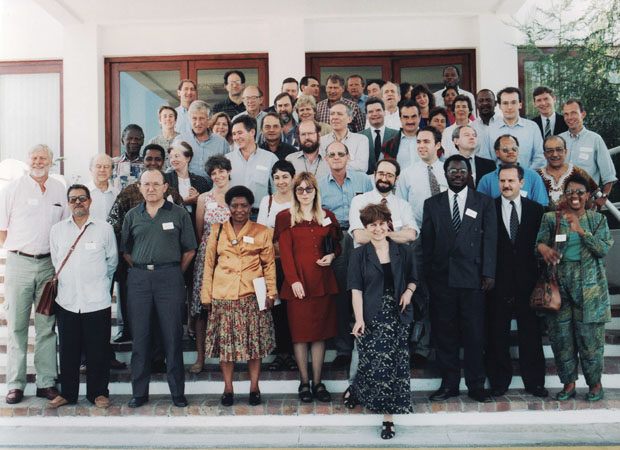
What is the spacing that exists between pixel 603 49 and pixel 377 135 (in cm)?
336

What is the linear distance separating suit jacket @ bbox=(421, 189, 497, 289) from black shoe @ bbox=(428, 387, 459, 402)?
92 centimetres

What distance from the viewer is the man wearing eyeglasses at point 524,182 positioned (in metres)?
4.91

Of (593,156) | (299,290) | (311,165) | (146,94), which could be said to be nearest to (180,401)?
(299,290)

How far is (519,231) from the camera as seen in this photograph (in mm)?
4500

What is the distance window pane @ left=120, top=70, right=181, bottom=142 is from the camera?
31.0 ft

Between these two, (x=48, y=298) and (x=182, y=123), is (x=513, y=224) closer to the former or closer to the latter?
(x=48, y=298)

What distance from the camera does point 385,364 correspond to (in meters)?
3.99

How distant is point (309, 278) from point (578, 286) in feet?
7.43

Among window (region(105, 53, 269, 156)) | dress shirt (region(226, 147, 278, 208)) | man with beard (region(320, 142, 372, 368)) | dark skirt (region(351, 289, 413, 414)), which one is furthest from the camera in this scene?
window (region(105, 53, 269, 156))

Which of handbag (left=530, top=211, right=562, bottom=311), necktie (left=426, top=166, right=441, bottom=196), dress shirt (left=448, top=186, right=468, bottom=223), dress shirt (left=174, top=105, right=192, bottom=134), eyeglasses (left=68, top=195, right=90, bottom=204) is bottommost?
handbag (left=530, top=211, right=562, bottom=311)

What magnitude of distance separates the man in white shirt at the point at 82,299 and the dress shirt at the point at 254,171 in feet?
4.86

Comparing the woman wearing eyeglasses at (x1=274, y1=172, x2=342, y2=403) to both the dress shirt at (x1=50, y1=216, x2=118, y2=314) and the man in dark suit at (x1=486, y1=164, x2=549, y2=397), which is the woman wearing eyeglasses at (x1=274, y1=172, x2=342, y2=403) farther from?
the dress shirt at (x1=50, y1=216, x2=118, y2=314)

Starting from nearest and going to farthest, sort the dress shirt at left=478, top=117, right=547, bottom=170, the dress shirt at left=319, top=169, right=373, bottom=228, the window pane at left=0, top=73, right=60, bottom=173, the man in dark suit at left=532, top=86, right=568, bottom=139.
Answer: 1. the dress shirt at left=319, top=169, right=373, bottom=228
2. the dress shirt at left=478, top=117, right=547, bottom=170
3. the man in dark suit at left=532, top=86, right=568, bottom=139
4. the window pane at left=0, top=73, right=60, bottom=173

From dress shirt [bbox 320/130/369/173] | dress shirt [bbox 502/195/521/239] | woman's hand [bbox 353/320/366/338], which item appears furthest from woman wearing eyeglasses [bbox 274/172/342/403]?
dress shirt [bbox 502/195/521/239]
